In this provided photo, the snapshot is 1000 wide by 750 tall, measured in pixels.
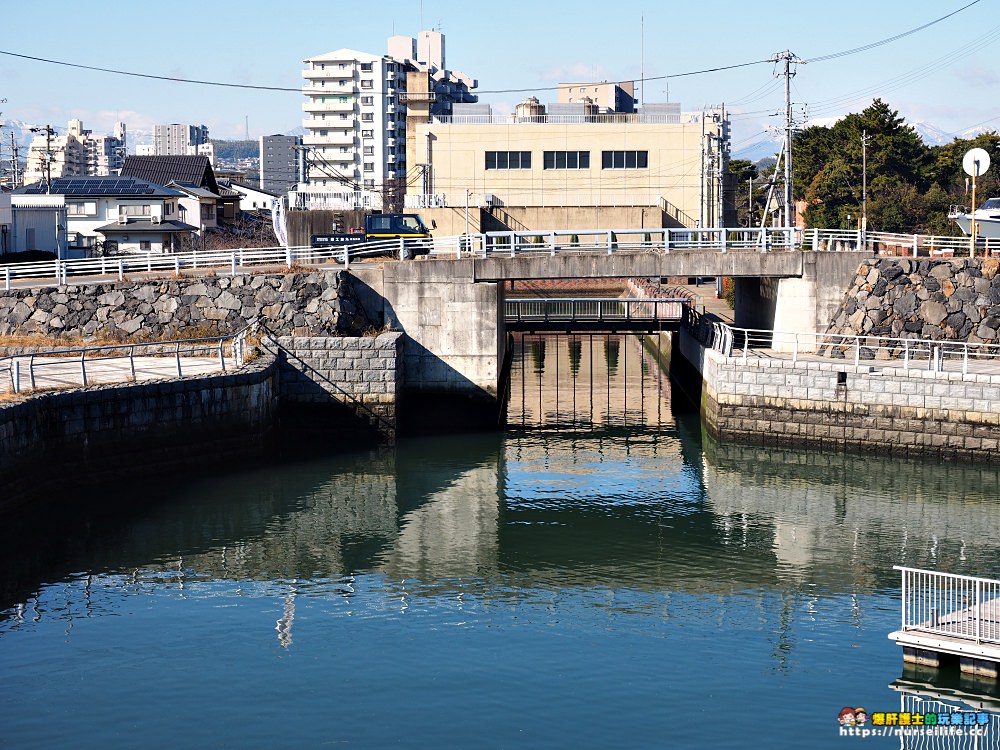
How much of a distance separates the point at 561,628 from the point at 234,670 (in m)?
6.69

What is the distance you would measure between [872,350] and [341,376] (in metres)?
20.0

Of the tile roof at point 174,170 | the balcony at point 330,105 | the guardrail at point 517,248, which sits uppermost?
the balcony at point 330,105

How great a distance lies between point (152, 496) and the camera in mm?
35031

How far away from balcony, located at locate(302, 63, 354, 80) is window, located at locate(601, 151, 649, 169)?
71.7 m

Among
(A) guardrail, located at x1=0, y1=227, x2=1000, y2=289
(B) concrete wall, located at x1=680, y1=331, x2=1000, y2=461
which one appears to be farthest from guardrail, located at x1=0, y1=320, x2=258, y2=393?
(B) concrete wall, located at x1=680, y1=331, x2=1000, y2=461

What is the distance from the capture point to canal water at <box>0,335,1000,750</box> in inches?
789

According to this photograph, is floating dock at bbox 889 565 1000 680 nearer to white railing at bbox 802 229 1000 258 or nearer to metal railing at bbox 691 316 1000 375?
metal railing at bbox 691 316 1000 375

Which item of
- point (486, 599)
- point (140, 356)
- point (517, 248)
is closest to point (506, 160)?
point (517, 248)

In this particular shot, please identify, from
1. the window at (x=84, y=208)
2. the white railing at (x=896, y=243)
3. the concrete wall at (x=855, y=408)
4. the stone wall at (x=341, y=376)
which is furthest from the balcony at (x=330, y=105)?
the concrete wall at (x=855, y=408)

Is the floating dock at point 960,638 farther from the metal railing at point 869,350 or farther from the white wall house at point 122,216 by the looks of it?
the white wall house at point 122,216

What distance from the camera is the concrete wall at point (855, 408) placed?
38.9 m

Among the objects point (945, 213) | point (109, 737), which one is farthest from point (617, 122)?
point (109, 737)

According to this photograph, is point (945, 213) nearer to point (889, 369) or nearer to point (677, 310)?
point (677, 310)

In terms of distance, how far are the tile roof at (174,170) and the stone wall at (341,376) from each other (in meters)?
63.3
